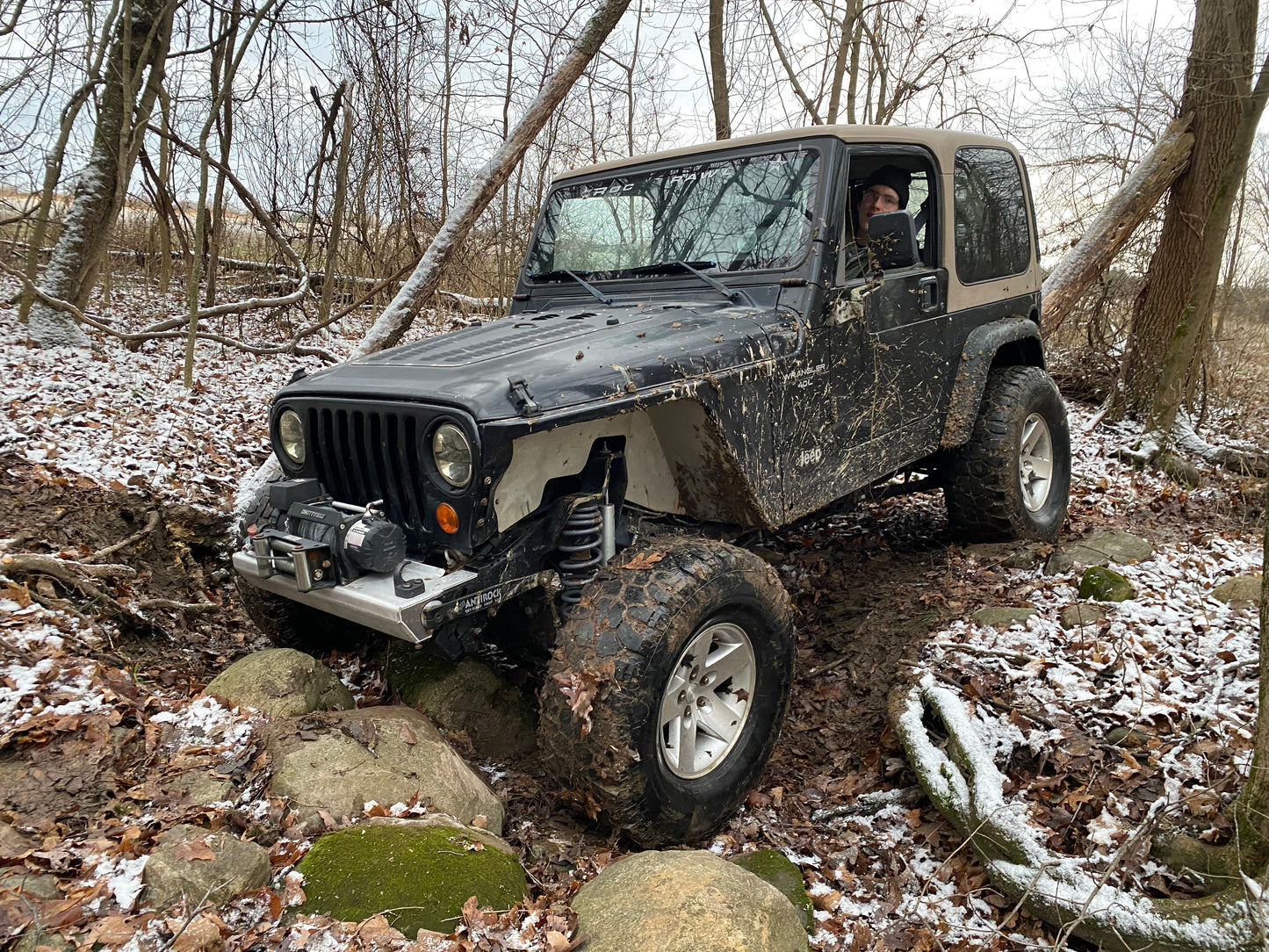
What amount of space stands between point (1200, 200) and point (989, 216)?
12.9 ft

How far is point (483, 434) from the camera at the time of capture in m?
2.43

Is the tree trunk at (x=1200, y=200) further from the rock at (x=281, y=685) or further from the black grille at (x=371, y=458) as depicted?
the rock at (x=281, y=685)

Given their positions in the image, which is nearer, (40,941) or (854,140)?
(40,941)

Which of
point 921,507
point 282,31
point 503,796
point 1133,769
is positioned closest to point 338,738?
point 503,796

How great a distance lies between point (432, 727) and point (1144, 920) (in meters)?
2.31

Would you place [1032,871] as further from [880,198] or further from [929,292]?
[880,198]

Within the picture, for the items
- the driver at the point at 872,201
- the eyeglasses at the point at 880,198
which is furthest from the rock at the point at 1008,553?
the eyeglasses at the point at 880,198

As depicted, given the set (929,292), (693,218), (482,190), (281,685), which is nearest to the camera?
(281,685)

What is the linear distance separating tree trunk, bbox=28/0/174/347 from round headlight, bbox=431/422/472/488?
6.42 metres

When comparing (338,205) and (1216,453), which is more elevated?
(338,205)

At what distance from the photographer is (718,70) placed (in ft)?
30.9

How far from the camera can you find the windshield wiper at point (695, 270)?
3500mm

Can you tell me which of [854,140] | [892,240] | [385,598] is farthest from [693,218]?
[385,598]

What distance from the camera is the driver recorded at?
3736mm
